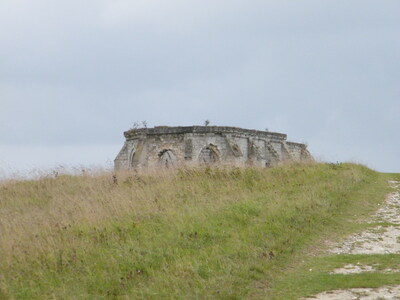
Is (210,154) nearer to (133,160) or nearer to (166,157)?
(166,157)

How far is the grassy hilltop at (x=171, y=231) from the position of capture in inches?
353

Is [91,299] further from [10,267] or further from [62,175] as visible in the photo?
[62,175]

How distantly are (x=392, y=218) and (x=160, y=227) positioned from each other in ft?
20.4

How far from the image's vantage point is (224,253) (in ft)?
34.0

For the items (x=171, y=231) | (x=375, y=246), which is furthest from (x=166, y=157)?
(x=375, y=246)

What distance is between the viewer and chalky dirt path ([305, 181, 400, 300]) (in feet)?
27.2

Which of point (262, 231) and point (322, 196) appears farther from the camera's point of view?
point (322, 196)

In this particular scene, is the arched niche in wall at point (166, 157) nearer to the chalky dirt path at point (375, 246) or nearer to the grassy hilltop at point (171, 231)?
the grassy hilltop at point (171, 231)

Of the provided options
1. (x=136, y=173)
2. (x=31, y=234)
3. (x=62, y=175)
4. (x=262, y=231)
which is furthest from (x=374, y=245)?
(x=62, y=175)

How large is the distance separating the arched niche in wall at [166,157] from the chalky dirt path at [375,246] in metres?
13.5

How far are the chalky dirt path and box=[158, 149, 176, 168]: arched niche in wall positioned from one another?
13470 millimetres

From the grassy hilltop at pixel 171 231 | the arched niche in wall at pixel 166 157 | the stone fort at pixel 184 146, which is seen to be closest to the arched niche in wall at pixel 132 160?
the stone fort at pixel 184 146

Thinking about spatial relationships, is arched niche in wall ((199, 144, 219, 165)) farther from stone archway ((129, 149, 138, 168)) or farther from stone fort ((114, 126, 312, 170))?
stone archway ((129, 149, 138, 168))

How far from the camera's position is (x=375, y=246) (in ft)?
38.2
